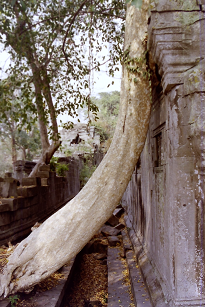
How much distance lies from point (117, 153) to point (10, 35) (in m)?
5.24

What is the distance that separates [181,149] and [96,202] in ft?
4.25

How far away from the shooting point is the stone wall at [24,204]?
5.01 m

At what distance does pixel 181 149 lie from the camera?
2863mm

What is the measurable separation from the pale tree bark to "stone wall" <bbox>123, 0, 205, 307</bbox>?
0.37m

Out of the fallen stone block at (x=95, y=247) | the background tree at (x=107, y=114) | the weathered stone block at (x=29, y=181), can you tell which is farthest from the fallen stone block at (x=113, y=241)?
the background tree at (x=107, y=114)

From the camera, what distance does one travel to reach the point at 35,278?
3543 millimetres

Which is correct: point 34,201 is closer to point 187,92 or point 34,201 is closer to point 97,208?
point 97,208

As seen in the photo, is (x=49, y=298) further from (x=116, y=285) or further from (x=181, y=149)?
(x=181, y=149)

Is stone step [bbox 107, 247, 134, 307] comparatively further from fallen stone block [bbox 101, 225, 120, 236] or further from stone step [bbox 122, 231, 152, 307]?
fallen stone block [bbox 101, 225, 120, 236]

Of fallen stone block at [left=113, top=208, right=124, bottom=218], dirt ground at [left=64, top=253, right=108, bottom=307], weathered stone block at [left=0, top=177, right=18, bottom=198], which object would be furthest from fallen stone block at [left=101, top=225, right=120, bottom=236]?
weathered stone block at [left=0, top=177, right=18, bottom=198]

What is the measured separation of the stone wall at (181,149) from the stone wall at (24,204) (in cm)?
284

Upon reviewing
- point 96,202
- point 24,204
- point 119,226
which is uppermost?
point 96,202

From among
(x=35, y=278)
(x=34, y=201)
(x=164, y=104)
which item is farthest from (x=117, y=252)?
(x=164, y=104)

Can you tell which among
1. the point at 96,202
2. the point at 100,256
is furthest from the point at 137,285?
the point at 100,256
